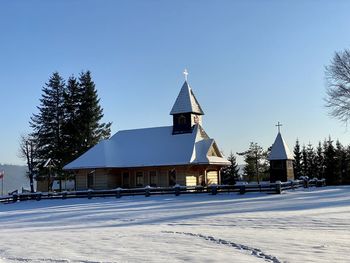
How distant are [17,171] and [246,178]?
433 feet

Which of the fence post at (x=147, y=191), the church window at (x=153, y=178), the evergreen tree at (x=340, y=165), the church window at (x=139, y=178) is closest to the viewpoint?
the fence post at (x=147, y=191)

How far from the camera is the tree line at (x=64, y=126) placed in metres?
57.2

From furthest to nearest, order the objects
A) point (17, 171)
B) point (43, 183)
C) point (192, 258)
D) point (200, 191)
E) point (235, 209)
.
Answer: point (17, 171), point (43, 183), point (200, 191), point (235, 209), point (192, 258)

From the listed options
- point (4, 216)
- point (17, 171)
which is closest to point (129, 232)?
point (4, 216)

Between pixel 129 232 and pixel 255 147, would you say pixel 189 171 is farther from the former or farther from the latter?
pixel 255 147

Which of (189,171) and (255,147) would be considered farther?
(255,147)

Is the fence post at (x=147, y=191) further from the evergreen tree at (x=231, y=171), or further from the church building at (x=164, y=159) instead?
the evergreen tree at (x=231, y=171)

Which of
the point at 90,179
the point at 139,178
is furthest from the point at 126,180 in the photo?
the point at 90,179

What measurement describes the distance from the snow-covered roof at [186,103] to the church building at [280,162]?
763 centimetres

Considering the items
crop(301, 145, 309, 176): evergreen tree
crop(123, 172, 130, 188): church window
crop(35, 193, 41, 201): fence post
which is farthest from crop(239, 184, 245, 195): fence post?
crop(301, 145, 309, 176): evergreen tree

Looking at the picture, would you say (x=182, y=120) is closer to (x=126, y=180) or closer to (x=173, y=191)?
(x=126, y=180)

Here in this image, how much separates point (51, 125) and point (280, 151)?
30336 millimetres

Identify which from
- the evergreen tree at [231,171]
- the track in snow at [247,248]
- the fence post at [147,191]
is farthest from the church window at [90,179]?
the evergreen tree at [231,171]

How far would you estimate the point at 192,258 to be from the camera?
9.93m
